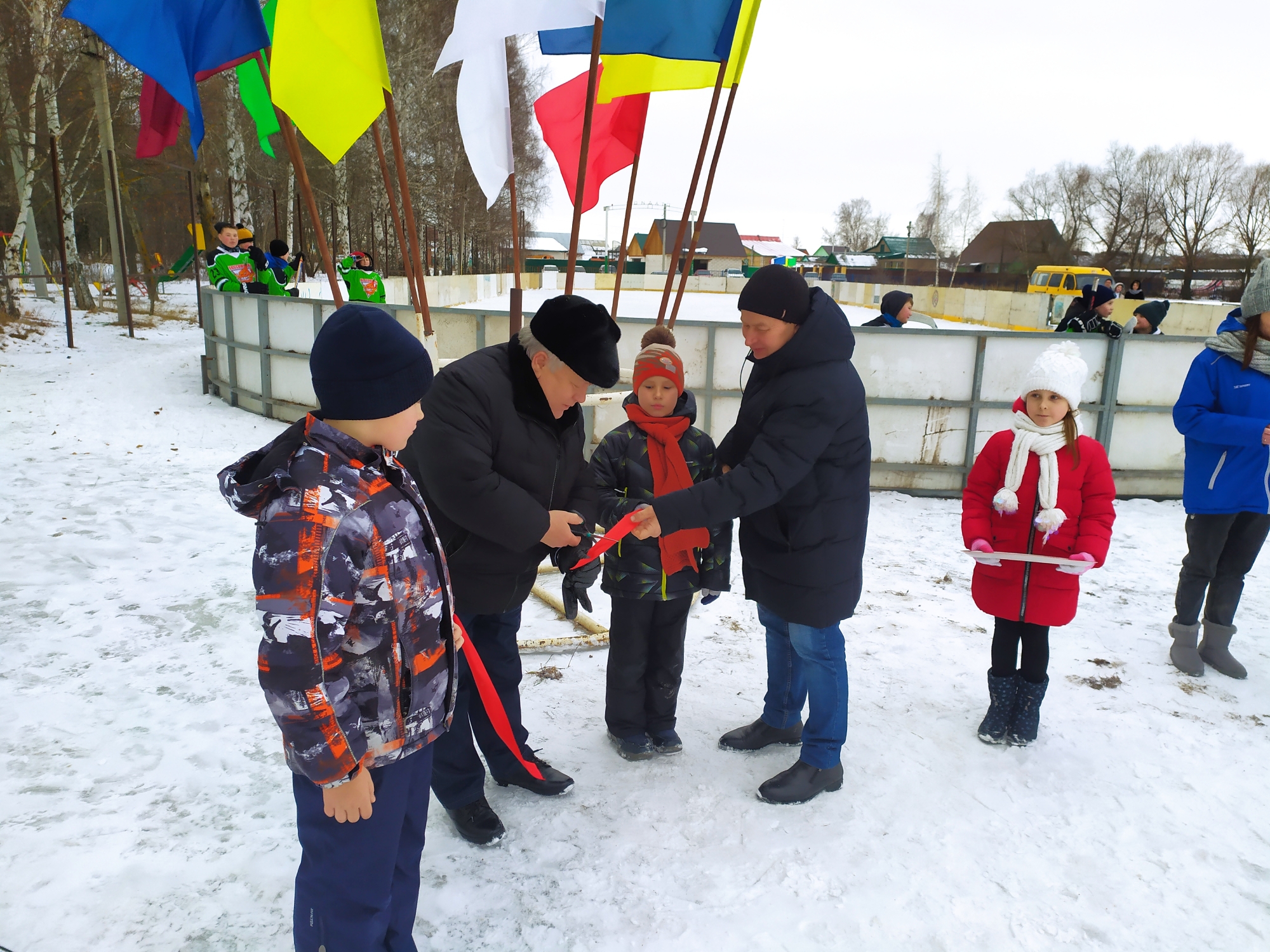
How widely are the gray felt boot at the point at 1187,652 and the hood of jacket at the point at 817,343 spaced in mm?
2488

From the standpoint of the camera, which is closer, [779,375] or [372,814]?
[372,814]

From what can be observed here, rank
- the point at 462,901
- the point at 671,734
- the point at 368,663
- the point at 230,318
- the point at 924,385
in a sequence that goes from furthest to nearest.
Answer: the point at 230,318, the point at 924,385, the point at 671,734, the point at 462,901, the point at 368,663

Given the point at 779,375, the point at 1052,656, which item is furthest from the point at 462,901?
the point at 1052,656

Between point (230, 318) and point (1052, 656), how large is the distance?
8.82 metres

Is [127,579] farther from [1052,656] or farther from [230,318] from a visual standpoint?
[230,318]

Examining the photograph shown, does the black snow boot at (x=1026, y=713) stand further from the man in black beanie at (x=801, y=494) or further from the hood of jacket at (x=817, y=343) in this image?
the hood of jacket at (x=817, y=343)

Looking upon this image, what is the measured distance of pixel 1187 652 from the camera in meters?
3.70

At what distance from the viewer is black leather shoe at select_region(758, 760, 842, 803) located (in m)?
2.67

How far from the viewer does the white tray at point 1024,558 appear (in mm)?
2758

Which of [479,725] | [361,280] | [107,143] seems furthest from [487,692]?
[107,143]

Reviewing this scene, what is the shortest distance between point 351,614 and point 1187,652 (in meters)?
3.86

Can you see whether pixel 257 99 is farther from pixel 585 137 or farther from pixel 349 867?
pixel 349 867

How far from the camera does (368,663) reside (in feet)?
5.01

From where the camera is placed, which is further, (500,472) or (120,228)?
(120,228)
